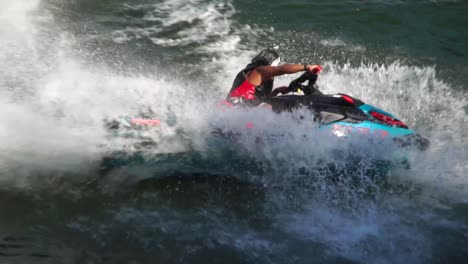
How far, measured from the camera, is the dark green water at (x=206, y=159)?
5.98 meters

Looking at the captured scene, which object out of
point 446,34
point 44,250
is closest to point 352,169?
point 44,250

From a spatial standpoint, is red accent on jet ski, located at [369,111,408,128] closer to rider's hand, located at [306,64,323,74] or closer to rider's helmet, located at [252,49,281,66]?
rider's hand, located at [306,64,323,74]

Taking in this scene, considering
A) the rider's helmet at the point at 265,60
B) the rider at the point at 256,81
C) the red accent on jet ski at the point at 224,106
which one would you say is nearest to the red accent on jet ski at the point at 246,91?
the rider at the point at 256,81

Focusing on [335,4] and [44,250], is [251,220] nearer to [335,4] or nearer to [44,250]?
[44,250]

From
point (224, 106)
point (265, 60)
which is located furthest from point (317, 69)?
point (224, 106)

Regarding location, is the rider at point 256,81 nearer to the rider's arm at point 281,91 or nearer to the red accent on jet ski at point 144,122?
the rider's arm at point 281,91

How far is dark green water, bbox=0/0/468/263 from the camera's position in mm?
5980

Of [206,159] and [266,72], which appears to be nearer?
[266,72]

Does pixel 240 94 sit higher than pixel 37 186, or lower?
higher

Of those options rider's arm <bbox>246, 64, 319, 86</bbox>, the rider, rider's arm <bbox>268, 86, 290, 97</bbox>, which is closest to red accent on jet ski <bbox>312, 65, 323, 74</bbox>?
→ rider's arm <bbox>246, 64, 319, 86</bbox>

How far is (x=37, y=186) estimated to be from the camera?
6.61 meters

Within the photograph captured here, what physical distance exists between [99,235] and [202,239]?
1206 mm

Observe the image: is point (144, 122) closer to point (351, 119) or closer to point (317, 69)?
point (317, 69)

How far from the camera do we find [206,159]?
7.34 m
